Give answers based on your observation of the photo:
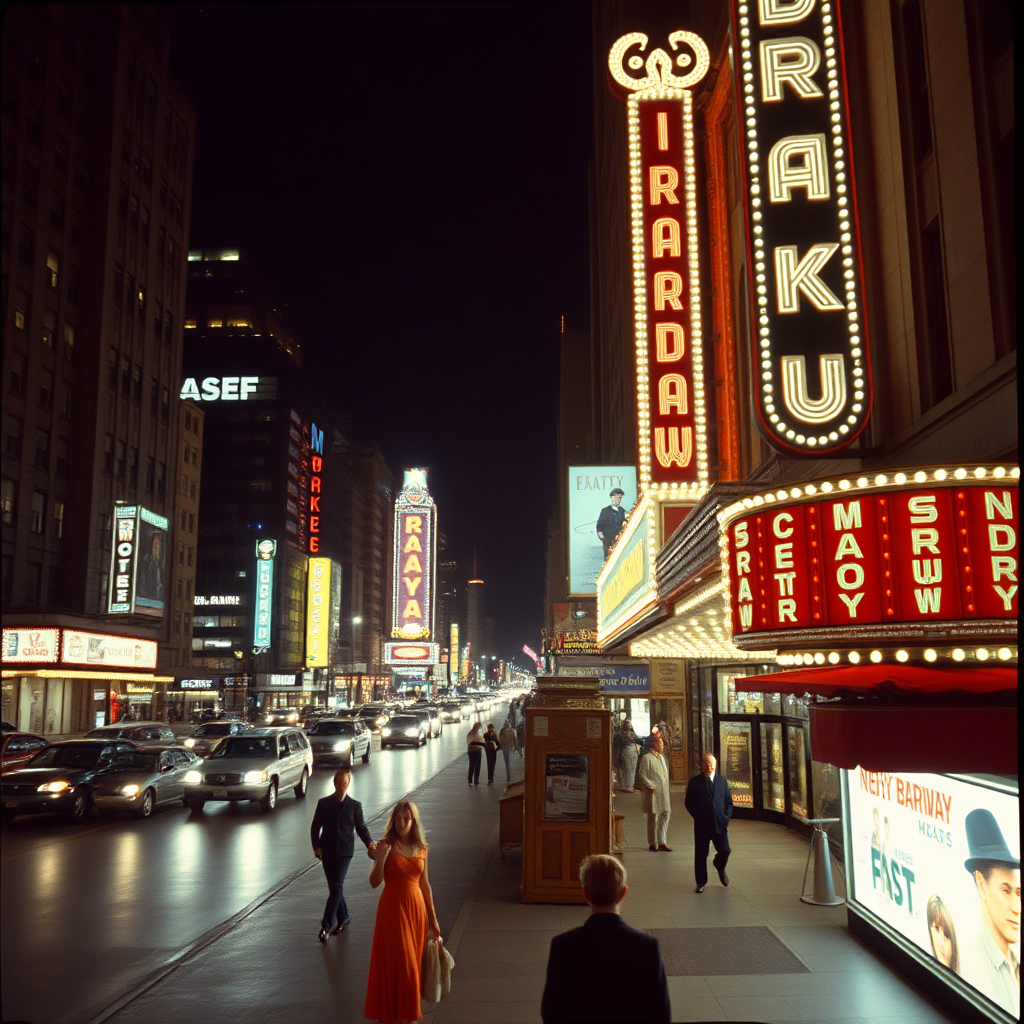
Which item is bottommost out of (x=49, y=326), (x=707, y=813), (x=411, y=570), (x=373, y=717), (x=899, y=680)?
(x=373, y=717)

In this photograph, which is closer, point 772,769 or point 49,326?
point 772,769

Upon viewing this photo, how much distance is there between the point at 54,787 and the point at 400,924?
14270 mm

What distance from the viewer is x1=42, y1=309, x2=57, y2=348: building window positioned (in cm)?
4965

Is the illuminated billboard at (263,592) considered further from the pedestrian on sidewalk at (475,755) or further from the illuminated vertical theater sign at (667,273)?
the illuminated vertical theater sign at (667,273)

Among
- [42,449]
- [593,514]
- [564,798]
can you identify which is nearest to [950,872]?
[564,798]

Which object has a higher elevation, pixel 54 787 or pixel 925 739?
pixel 925 739

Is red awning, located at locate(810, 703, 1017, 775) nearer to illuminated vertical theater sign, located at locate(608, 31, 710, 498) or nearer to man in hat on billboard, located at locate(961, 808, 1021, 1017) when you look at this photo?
man in hat on billboard, located at locate(961, 808, 1021, 1017)

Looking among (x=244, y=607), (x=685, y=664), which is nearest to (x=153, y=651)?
(x=685, y=664)

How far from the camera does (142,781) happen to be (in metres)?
19.6

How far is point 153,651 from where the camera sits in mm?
53938

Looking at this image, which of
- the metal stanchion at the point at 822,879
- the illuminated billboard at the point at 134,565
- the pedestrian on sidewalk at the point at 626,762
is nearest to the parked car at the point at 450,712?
the illuminated billboard at the point at 134,565

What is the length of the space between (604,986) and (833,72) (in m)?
9.29

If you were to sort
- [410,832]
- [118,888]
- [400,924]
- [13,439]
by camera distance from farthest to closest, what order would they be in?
1. [13,439]
2. [118,888]
3. [410,832]
4. [400,924]

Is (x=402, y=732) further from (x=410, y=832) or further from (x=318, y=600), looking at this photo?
(x=318, y=600)
